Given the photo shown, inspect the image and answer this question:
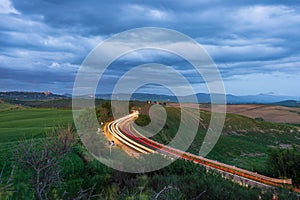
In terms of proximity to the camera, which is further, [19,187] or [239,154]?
[239,154]

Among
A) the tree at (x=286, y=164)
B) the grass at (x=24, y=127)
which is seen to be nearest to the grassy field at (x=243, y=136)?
the grass at (x=24, y=127)

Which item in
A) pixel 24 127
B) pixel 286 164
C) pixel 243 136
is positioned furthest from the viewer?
pixel 243 136

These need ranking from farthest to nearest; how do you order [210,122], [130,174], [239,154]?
[210,122], [239,154], [130,174]

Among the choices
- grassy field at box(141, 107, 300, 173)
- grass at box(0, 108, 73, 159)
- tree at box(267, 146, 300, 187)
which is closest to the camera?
tree at box(267, 146, 300, 187)

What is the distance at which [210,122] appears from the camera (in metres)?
78.2

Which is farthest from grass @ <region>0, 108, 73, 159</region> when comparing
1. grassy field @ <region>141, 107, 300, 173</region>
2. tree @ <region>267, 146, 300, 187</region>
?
grassy field @ <region>141, 107, 300, 173</region>

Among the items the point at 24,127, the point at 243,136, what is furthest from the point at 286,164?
the point at 243,136

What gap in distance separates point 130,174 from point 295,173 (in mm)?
13147

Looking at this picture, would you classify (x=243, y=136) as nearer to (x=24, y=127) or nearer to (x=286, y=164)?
(x=24, y=127)

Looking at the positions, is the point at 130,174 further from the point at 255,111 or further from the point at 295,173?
the point at 255,111

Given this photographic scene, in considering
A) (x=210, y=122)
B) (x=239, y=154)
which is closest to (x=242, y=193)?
(x=239, y=154)

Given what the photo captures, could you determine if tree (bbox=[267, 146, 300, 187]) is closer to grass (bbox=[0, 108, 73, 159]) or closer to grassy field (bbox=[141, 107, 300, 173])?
grass (bbox=[0, 108, 73, 159])

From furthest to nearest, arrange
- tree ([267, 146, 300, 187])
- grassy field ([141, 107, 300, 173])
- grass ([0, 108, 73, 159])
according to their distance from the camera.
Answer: grassy field ([141, 107, 300, 173]) → grass ([0, 108, 73, 159]) → tree ([267, 146, 300, 187])

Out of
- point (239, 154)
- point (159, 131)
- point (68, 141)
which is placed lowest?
point (239, 154)
